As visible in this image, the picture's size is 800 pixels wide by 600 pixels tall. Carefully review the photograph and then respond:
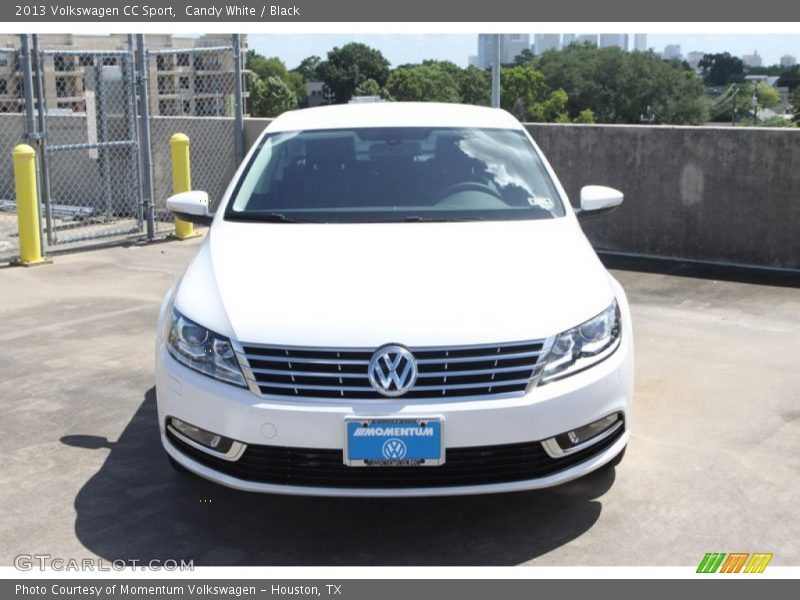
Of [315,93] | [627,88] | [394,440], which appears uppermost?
[627,88]

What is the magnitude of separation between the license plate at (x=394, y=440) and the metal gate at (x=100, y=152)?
322 inches

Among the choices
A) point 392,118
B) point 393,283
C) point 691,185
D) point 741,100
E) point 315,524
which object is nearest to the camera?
point 393,283

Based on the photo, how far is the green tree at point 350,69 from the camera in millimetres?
155250

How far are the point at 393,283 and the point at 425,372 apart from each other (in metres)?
0.50

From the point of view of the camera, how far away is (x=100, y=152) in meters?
13.2

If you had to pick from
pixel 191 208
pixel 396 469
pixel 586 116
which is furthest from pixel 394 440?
pixel 586 116

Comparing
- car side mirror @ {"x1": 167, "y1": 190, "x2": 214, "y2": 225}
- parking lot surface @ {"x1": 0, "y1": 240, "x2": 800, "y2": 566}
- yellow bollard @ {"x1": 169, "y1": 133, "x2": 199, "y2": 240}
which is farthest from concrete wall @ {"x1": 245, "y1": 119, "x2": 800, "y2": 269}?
car side mirror @ {"x1": 167, "y1": 190, "x2": 214, "y2": 225}

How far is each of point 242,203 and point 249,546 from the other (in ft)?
6.02

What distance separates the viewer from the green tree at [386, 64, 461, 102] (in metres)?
146

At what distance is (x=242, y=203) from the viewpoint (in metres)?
5.27

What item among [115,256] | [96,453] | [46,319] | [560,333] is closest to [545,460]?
[560,333]

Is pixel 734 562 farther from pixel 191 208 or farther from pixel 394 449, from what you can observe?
pixel 191 208

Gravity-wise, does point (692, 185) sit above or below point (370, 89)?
below

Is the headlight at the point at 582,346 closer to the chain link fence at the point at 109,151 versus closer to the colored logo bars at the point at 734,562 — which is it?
the colored logo bars at the point at 734,562
